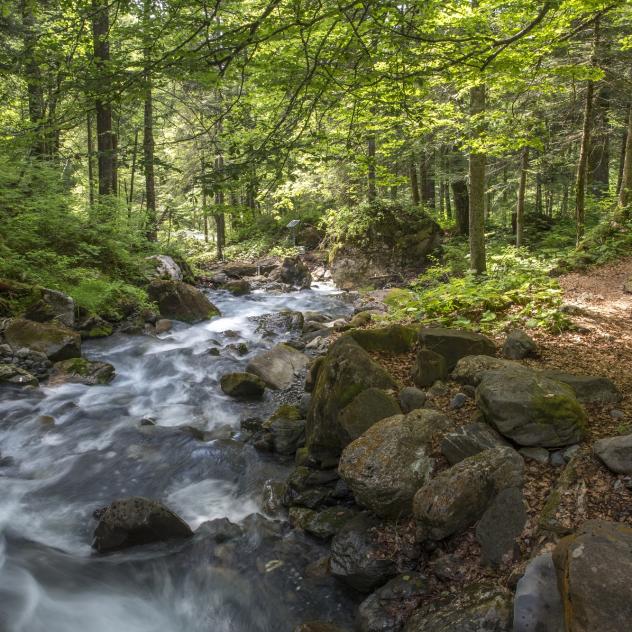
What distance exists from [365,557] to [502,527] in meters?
1.24

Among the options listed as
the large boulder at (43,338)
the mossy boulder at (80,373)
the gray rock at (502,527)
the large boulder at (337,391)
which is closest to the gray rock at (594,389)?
the gray rock at (502,527)

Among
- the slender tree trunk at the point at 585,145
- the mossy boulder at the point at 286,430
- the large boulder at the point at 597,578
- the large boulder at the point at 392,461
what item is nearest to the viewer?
the large boulder at the point at 597,578

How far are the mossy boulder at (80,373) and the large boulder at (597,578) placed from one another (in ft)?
27.0

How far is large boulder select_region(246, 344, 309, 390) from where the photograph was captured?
8781mm

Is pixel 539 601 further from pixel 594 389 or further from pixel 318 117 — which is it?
pixel 318 117

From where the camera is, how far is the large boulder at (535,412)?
442cm

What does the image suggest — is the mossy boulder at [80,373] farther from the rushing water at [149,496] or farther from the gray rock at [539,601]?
the gray rock at [539,601]

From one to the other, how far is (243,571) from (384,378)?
271 cm

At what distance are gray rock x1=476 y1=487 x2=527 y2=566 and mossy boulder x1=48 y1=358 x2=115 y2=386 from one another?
7438 millimetres

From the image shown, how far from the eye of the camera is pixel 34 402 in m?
7.90

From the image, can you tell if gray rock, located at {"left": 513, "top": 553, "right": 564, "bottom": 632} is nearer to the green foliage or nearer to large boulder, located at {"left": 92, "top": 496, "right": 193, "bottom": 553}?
large boulder, located at {"left": 92, "top": 496, "right": 193, "bottom": 553}

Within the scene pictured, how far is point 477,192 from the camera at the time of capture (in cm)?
1061

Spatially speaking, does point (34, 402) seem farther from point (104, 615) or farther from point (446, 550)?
point (446, 550)

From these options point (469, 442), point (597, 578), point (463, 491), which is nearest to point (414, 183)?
point (469, 442)
